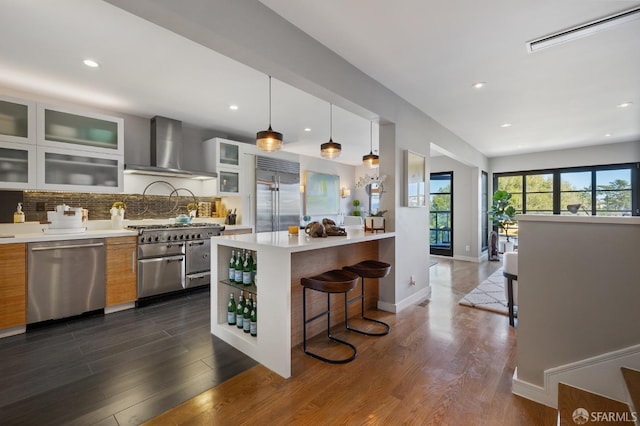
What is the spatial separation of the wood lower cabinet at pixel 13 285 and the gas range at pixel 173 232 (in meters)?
1.06

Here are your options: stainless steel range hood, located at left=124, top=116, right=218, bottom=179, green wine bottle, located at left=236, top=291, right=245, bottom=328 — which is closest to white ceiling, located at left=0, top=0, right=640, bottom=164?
stainless steel range hood, located at left=124, top=116, right=218, bottom=179

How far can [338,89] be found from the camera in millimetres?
2561

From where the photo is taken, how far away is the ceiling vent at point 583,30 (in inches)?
78.4

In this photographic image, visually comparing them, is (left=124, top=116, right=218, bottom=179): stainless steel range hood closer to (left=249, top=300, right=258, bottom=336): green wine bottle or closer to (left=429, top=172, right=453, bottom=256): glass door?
(left=249, top=300, right=258, bottom=336): green wine bottle

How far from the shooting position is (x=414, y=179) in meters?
3.72

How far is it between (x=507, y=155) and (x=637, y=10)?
19.7 ft

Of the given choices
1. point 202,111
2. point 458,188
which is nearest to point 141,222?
point 202,111

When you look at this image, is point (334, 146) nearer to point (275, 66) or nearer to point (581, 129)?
point (275, 66)

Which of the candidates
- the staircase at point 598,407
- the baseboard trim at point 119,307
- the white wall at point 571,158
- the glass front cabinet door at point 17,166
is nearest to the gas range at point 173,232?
the baseboard trim at point 119,307

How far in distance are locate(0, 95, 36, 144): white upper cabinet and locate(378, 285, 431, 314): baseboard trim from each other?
442 cm

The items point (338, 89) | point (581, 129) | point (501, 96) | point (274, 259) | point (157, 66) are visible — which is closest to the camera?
point (274, 259)

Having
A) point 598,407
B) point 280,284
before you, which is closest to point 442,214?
point 598,407

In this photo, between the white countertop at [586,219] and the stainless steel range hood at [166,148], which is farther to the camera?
the stainless steel range hood at [166,148]

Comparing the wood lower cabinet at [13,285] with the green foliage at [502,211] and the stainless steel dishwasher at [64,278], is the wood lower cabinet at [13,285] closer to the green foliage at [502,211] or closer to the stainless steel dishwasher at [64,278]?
the stainless steel dishwasher at [64,278]
